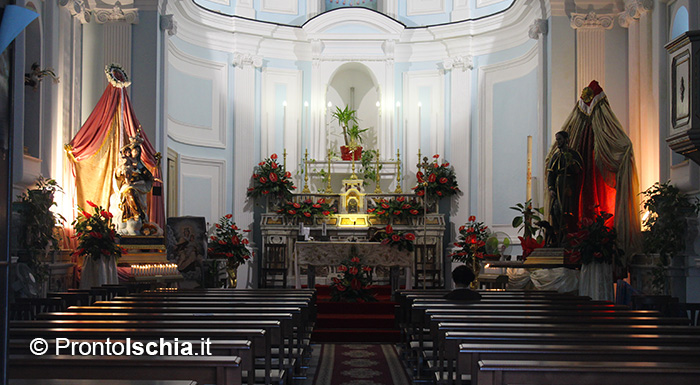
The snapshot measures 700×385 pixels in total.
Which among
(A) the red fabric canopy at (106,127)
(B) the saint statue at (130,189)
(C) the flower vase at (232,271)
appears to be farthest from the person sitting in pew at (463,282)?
(C) the flower vase at (232,271)

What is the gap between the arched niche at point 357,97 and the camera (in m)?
14.1

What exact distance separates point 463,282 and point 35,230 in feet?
13.3

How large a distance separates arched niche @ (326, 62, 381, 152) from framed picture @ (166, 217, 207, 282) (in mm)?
4354

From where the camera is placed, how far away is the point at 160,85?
1076 centimetres

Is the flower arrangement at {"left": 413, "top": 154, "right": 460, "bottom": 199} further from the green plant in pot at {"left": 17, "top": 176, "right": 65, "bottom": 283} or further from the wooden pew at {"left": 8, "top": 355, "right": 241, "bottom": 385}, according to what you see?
the wooden pew at {"left": 8, "top": 355, "right": 241, "bottom": 385}

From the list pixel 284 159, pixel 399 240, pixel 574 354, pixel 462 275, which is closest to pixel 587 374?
pixel 574 354

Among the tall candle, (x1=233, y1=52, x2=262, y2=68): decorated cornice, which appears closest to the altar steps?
the tall candle

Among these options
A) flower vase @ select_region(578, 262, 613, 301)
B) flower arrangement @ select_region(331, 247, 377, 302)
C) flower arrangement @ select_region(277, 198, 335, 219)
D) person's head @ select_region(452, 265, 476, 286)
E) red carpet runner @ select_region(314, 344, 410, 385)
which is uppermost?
flower arrangement @ select_region(277, 198, 335, 219)

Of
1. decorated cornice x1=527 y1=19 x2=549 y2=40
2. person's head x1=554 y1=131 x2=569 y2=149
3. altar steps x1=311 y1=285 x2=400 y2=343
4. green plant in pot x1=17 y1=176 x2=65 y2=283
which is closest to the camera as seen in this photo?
green plant in pot x1=17 y1=176 x2=65 y2=283

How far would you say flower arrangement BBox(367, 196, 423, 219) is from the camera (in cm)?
1264

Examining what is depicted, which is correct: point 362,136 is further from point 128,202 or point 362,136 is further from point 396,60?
point 128,202

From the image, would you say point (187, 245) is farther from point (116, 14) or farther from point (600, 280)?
point (600, 280)

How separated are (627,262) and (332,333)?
349cm

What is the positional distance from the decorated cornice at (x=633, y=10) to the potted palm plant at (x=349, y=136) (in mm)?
5154
